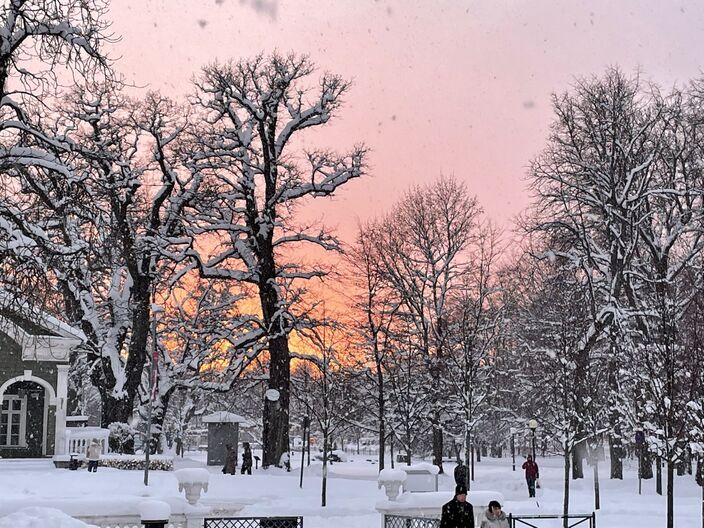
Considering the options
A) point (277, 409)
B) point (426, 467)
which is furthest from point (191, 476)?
point (277, 409)

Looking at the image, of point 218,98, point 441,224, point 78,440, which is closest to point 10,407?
point 78,440

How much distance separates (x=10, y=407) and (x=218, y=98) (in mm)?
13594

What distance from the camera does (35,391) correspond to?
32.7 metres

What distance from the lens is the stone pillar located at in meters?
31.2

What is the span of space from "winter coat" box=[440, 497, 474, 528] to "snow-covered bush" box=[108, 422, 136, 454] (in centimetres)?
2329

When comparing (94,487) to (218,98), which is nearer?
(94,487)

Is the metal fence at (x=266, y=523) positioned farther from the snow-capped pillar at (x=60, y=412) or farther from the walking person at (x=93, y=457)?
the snow-capped pillar at (x=60, y=412)

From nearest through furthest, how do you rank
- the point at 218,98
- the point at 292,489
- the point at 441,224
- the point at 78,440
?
the point at 292,489, the point at 78,440, the point at 218,98, the point at 441,224

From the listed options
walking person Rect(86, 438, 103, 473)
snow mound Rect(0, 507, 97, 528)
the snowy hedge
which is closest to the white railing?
the snowy hedge

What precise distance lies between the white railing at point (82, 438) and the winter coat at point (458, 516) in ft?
66.3

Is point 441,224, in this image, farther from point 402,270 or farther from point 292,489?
point 292,489

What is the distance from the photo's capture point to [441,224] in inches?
1804


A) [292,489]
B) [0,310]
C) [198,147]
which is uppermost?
[198,147]

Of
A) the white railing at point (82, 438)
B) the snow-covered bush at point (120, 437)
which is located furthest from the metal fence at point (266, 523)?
the snow-covered bush at point (120, 437)
